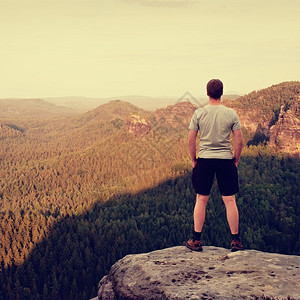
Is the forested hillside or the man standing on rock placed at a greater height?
the man standing on rock

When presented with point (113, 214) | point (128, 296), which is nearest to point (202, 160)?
point (128, 296)

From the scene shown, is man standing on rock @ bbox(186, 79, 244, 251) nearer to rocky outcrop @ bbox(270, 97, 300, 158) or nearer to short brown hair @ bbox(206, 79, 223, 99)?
short brown hair @ bbox(206, 79, 223, 99)

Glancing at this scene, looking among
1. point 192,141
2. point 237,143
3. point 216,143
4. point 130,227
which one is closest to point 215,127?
point 216,143

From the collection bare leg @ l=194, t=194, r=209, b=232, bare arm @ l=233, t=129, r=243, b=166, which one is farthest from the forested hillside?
bare arm @ l=233, t=129, r=243, b=166

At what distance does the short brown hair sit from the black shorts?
260 cm

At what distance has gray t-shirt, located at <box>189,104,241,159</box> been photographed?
12180mm

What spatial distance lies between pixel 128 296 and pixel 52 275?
79.0 meters

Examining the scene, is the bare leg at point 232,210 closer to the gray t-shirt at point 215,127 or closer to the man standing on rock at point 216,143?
the man standing on rock at point 216,143

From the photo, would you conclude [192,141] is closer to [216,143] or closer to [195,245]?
[216,143]

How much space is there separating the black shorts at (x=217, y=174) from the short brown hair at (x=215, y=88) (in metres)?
2.60

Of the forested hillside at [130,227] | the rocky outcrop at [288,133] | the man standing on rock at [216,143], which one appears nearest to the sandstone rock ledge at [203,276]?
the man standing on rock at [216,143]

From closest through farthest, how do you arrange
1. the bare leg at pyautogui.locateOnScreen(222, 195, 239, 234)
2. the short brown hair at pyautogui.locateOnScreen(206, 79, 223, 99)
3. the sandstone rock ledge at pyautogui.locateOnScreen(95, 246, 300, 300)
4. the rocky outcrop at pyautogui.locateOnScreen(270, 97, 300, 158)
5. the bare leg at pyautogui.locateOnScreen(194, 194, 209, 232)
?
1. the sandstone rock ledge at pyautogui.locateOnScreen(95, 246, 300, 300)
2. the short brown hair at pyautogui.locateOnScreen(206, 79, 223, 99)
3. the bare leg at pyautogui.locateOnScreen(222, 195, 239, 234)
4. the bare leg at pyautogui.locateOnScreen(194, 194, 209, 232)
5. the rocky outcrop at pyautogui.locateOnScreen(270, 97, 300, 158)

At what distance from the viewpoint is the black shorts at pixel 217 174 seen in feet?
40.7

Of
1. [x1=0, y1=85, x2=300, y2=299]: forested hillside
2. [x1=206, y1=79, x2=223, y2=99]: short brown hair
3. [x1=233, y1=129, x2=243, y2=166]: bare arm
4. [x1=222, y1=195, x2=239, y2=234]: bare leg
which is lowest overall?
[x1=0, y1=85, x2=300, y2=299]: forested hillside
